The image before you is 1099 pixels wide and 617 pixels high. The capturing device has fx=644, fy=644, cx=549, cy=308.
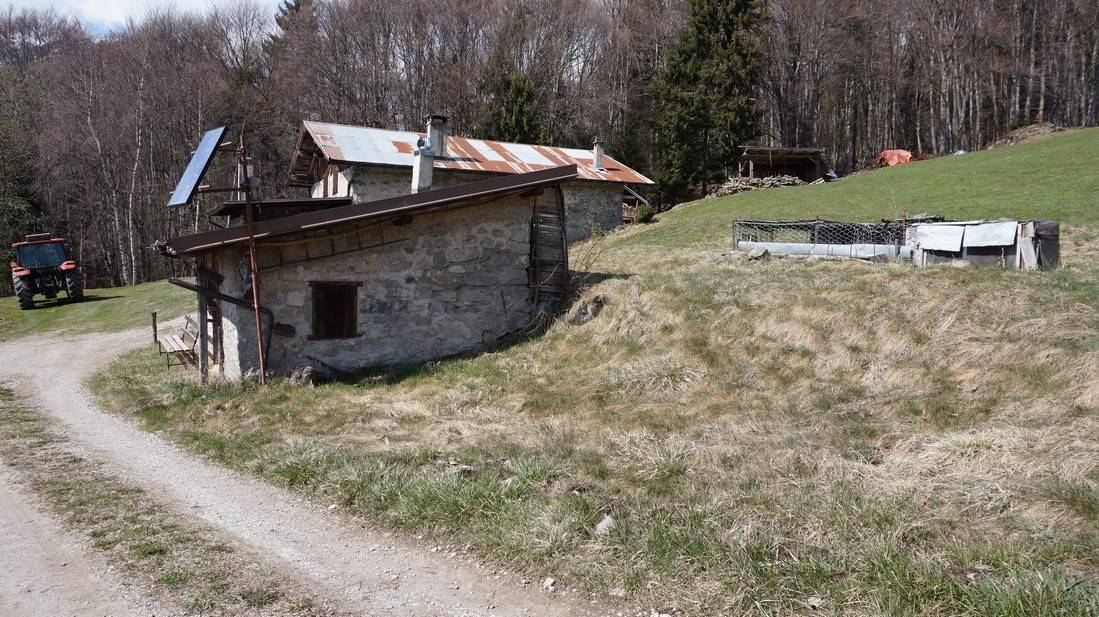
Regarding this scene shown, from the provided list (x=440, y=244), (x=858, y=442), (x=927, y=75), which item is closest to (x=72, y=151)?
(x=440, y=244)

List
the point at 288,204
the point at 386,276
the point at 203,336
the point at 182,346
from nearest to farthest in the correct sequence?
the point at 386,276 < the point at 203,336 < the point at 182,346 < the point at 288,204

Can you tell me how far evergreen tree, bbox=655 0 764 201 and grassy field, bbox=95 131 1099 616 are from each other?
23.0 m

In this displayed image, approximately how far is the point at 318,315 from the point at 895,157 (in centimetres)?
3897

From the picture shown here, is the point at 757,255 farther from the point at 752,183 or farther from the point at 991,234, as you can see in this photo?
the point at 752,183

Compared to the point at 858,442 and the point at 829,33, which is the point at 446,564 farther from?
the point at 829,33

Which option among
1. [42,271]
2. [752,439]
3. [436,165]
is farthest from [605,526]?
[42,271]

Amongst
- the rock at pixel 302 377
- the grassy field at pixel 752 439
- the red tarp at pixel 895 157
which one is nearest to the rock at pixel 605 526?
the grassy field at pixel 752 439

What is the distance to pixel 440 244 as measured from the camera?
12.0 metres

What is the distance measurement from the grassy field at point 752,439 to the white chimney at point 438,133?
10.6 metres

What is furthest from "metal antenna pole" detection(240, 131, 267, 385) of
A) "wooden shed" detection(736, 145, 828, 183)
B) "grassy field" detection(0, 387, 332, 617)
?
"wooden shed" detection(736, 145, 828, 183)

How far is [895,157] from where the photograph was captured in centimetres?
3944

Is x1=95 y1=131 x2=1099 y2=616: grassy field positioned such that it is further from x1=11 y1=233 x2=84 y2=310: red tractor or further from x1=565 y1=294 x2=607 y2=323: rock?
x1=11 y1=233 x2=84 y2=310: red tractor

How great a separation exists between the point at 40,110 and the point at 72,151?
4843 mm

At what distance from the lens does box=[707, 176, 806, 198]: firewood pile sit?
34.2 meters
